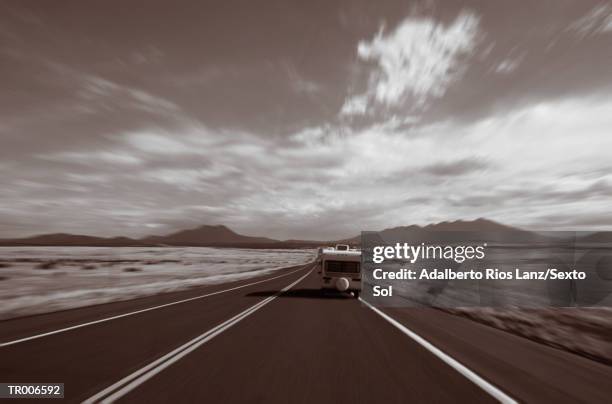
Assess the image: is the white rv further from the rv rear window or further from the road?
the road

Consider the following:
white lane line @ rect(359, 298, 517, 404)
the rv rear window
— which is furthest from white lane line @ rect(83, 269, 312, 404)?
the rv rear window

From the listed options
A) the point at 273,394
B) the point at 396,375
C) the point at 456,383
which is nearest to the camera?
the point at 273,394

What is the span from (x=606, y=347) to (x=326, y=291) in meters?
12.7

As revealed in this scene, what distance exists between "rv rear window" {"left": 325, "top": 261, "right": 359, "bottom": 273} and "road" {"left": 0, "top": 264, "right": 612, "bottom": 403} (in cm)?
653

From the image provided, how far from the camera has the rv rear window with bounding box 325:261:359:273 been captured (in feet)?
58.6

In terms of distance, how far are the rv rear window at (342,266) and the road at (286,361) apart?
6.53m

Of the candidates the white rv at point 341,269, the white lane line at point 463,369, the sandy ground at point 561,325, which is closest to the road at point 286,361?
the white lane line at point 463,369

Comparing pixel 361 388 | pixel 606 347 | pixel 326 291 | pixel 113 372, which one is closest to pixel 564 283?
pixel 326 291

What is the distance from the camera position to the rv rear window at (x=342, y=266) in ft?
58.6

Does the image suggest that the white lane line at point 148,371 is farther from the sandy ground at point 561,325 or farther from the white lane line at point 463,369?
the sandy ground at point 561,325

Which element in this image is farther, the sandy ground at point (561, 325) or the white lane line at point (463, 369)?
the sandy ground at point (561, 325)

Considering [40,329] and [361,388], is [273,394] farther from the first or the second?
[40,329]

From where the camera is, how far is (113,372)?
18.8ft

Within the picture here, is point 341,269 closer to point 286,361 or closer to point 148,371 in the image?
point 286,361
